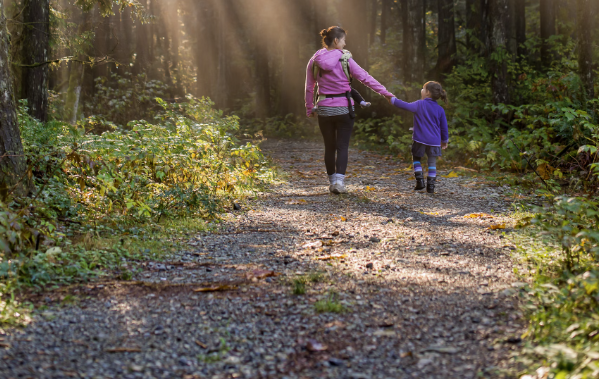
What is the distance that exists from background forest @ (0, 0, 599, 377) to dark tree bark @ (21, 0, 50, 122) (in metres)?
0.04

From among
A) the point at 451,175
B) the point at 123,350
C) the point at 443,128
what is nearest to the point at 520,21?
the point at 451,175

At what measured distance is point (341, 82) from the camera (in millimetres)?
8102

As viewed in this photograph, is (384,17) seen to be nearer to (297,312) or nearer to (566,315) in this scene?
(297,312)

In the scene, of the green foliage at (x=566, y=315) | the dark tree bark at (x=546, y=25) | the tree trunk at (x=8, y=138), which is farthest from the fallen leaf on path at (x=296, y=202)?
the dark tree bark at (x=546, y=25)

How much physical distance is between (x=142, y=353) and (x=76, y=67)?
17.4m

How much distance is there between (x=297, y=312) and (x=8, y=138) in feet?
12.1

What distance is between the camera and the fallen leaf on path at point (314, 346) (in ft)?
9.70

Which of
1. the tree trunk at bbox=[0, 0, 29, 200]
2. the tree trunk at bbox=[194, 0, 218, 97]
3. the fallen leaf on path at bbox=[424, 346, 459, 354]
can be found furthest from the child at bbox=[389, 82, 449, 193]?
the tree trunk at bbox=[194, 0, 218, 97]

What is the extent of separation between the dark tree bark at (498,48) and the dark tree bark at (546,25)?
197 inches

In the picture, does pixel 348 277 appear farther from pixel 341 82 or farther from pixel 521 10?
pixel 521 10

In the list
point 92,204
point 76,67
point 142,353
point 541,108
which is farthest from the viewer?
point 76,67

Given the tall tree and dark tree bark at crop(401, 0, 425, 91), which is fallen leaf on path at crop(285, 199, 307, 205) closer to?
dark tree bark at crop(401, 0, 425, 91)

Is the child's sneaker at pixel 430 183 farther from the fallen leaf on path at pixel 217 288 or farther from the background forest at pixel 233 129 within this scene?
the fallen leaf on path at pixel 217 288

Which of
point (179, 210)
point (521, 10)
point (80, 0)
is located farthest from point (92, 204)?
point (521, 10)
